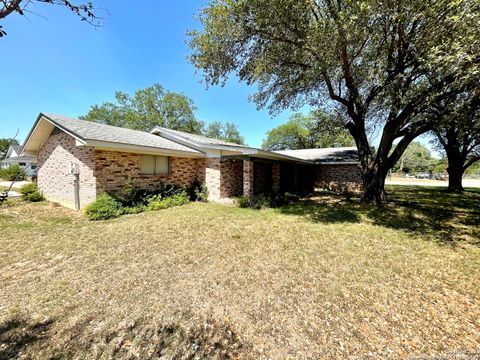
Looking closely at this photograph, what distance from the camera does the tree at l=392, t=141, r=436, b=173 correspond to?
54.3m

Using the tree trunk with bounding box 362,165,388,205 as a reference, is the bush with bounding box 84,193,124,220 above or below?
below

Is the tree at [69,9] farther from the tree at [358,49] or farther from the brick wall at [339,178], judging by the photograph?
the brick wall at [339,178]

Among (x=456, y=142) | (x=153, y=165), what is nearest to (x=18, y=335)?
(x=153, y=165)

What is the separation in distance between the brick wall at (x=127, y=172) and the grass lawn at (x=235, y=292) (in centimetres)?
251

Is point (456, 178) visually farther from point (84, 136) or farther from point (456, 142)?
point (84, 136)

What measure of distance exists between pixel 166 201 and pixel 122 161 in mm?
2472

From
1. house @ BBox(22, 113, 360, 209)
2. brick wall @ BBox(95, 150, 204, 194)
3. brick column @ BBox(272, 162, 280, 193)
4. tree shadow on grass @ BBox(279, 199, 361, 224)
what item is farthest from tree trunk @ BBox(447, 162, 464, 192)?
brick wall @ BBox(95, 150, 204, 194)

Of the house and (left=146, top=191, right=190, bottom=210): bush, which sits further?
(left=146, top=191, right=190, bottom=210): bush

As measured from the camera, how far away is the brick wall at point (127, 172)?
795 centimetres

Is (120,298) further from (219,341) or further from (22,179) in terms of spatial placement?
(22,179)

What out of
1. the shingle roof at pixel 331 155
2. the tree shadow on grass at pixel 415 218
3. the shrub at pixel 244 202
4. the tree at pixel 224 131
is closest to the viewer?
the tree shadow on grass at pixel 415 218

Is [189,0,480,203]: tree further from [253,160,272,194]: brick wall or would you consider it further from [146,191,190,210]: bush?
[146,191,190,210]: bush

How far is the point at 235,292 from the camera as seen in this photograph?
310 cm

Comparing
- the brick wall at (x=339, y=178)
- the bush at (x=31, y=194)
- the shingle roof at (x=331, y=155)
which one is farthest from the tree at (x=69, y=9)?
the brick wall at (x=339, y=178)
